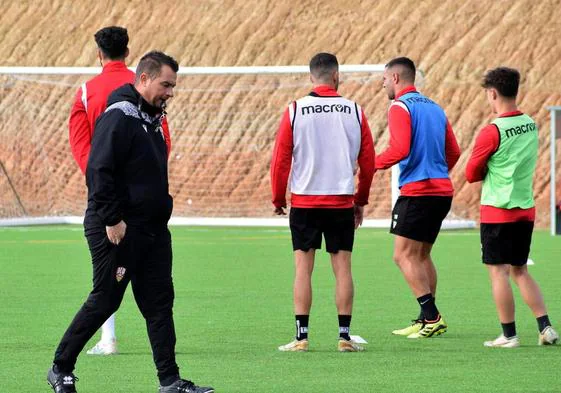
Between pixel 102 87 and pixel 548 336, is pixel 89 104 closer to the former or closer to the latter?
pixel 102 87

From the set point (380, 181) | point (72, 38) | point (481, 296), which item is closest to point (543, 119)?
point (380, 181)

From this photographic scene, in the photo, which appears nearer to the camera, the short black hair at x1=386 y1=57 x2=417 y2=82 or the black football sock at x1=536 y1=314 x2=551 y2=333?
the black football sock at x1=536 y1=314 x2=551 y2=333

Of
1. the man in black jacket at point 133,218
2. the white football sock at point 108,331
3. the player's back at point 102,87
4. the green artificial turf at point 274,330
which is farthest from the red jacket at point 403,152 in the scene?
the man in black jacket at point 133,218

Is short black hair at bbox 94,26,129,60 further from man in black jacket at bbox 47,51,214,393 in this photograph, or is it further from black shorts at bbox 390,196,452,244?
black shorts at bbox 390,196,452,244

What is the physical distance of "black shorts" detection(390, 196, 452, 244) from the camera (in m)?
11.7

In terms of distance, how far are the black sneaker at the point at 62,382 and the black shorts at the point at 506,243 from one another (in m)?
3.78

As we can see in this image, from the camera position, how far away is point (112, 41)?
998cm

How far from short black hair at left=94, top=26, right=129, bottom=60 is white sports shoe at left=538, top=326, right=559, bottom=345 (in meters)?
3.77

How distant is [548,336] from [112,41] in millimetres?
3910

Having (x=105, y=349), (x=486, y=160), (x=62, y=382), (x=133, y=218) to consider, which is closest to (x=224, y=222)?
(x=486, y=160)

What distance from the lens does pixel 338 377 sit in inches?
366

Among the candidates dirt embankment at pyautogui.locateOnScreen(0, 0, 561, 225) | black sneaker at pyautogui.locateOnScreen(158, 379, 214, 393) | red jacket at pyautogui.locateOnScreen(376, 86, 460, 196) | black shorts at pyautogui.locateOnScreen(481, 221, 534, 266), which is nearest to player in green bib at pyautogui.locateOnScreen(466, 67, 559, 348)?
black shorts at pyautogui.locateOnScreen(481, 221, 534, 266)

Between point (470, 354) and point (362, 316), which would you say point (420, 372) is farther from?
point (362, 316)

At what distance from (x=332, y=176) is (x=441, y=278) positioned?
6.39 metres
